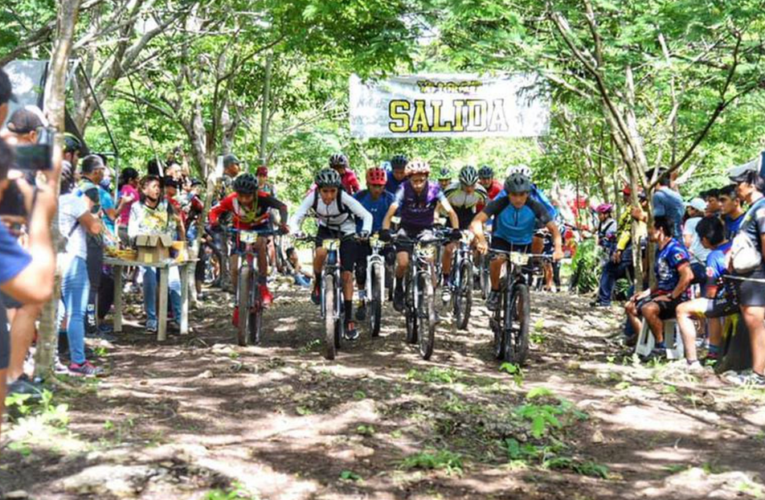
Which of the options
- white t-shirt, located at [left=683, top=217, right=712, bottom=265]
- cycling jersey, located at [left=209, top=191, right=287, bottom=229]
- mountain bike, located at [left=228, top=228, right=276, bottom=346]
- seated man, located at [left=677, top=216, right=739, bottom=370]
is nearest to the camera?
seated man, located at [left=677, top=216, right=739, bottom=370]

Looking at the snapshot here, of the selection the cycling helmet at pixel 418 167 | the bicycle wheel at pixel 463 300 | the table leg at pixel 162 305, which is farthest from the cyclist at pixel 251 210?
the bicycle wheel at pixel 463 300

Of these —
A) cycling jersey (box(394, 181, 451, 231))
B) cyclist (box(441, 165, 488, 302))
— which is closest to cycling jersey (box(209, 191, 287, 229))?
cycling jersey (box(394, 181, 451, 231))

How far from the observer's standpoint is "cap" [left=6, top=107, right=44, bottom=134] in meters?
6.46

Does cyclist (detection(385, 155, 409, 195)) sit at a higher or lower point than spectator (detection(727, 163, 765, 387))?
higher

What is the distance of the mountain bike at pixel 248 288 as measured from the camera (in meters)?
10.3

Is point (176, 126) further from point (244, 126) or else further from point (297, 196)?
point (297, 196)

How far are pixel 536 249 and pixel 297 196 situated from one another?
17450mm

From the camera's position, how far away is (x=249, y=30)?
14.8 metres

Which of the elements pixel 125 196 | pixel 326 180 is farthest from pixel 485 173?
pixel 125 196

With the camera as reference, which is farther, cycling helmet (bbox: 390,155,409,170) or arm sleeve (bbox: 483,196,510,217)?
cycling helmet (bbox: 390,155,409,170)

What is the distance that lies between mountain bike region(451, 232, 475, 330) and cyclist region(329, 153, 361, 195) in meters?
1.70

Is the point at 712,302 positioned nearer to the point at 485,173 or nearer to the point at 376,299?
the point at 376,299

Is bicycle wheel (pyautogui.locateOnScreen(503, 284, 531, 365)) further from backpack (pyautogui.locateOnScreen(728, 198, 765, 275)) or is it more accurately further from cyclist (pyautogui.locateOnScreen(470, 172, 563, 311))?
backpack (pyautogui.locateOnScreen(728, 198, 765, 275))

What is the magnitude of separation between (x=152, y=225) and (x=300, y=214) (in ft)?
6.97
